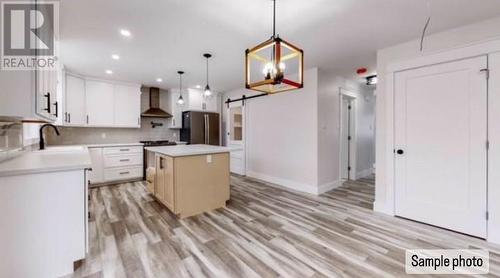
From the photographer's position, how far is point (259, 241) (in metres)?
2.19

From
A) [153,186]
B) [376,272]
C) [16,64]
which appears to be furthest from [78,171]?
[376,272]

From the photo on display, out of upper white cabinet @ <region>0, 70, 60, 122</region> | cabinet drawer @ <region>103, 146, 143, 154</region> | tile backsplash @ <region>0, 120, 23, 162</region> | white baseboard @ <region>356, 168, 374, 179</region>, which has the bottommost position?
white baseboard @ <region>356, 168, 374, 179</region>

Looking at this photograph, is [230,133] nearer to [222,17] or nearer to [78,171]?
[222,17]

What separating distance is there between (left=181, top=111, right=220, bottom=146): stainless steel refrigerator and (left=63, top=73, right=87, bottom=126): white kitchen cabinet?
7.09 ft

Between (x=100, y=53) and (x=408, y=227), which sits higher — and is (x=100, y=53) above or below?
above

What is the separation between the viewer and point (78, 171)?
1.69 meters

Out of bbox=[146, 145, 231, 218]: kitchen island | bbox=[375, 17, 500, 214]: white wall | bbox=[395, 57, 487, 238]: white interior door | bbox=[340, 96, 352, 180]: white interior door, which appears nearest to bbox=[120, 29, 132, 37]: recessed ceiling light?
bbox=[146, 145, 231, 218]: kitchen island

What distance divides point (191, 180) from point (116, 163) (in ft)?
8.66

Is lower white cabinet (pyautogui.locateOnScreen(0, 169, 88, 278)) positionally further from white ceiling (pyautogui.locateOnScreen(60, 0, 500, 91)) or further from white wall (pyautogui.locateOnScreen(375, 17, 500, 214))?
white wall (pyautogui.locateOnScreen(375, 17, 500, 214))

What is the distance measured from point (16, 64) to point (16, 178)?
81cm

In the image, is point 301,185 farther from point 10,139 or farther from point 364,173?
point 10,139

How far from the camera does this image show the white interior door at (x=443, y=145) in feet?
7.41

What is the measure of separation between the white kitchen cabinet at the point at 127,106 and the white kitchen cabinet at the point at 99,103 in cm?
10

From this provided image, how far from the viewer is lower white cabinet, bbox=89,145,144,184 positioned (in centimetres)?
425
